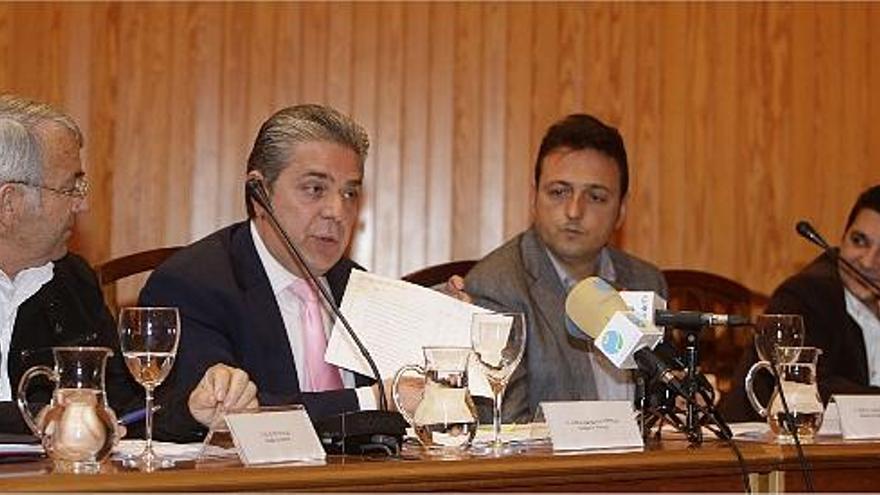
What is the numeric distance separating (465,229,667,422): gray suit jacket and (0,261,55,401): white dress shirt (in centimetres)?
109

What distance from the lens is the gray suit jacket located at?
3910 millimetres

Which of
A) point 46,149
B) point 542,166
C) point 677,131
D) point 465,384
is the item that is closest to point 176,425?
point 465,384

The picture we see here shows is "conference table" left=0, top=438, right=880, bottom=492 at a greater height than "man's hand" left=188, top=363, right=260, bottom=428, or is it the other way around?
"man's hand" left=188, top=363, right=260, bottom=428

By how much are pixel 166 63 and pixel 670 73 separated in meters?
1.71

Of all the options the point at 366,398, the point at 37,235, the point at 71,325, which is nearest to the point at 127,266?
the point at 71,325

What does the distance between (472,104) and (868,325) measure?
1.48m

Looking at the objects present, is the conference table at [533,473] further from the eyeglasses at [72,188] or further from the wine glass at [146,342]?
the eyeglasses at [72,188]

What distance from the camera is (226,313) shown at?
3459 mm

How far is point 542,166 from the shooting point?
428cm

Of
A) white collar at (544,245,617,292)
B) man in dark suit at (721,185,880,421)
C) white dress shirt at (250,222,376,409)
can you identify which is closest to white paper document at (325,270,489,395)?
white dress shirt at (250,222,376,409)

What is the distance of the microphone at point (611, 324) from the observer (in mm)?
2834

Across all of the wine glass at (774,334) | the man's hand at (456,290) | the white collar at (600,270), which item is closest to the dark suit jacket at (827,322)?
the white collar at (600,270)

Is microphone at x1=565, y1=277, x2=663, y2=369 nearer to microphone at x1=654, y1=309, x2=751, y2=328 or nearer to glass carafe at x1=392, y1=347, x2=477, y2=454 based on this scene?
microphone at x1=654, y1=309, x2=751, y2=328

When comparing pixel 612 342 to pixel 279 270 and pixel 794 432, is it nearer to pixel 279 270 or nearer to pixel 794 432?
pixel 794 432
